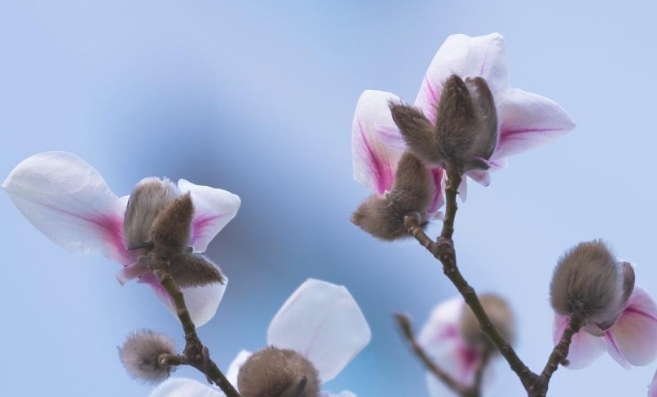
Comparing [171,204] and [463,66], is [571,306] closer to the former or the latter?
[463,66]

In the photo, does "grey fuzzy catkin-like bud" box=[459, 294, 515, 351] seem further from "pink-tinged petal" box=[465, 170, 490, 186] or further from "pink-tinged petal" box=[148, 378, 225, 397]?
"pink-tinged petal" box=[148, 378, 225, 397]

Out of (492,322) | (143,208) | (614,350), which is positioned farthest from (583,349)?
(143,208)

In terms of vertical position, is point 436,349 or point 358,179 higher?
point 358,179

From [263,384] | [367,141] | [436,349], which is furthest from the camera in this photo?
[436,349]

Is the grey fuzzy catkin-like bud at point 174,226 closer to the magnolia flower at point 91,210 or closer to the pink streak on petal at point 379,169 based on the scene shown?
the magnolia flower at point 91,210

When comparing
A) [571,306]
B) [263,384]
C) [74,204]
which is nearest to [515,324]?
[571,306]

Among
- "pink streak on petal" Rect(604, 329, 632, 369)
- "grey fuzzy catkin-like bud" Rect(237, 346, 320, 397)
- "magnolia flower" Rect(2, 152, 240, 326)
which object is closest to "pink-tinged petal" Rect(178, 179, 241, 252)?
"magnolia flower" Rect(2, 152, 240, 326)
